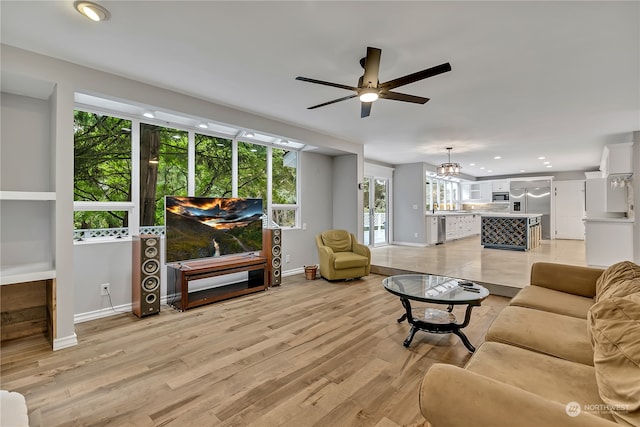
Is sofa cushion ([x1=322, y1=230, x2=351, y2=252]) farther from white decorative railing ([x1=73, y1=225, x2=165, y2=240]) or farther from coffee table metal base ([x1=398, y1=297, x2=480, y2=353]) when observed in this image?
white decorative railing ([x1=73, y1=225, x2=165, y2=240])

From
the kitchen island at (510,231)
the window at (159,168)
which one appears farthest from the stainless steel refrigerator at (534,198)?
the window at (159,168)

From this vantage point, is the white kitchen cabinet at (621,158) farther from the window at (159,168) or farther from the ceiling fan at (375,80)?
the window at (159,168)

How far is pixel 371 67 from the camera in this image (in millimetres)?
2318

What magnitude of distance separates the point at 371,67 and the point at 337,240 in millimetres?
3557

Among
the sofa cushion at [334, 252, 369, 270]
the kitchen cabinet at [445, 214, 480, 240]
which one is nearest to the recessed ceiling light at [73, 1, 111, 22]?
→ the sofa cushion at [334, 252, 369, 270]

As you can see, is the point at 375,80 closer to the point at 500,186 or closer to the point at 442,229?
the point at 442,229

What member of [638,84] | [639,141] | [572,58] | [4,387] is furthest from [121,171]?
[639,141]

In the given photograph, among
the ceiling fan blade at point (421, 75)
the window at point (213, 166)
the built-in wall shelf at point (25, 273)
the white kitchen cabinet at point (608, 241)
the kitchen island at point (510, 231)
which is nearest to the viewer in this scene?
the ceiling fan blade at point (421, 75)

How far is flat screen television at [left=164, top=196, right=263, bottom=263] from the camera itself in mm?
3695

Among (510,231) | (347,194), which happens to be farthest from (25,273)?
(510,231)

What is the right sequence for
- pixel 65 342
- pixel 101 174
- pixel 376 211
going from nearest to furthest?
pixel 65 342 < pixel 101 174 < pixel 376 211

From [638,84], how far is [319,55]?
3497mm

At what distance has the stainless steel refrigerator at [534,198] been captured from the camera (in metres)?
10.1

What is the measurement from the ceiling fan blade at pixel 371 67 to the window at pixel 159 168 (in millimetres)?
2972
